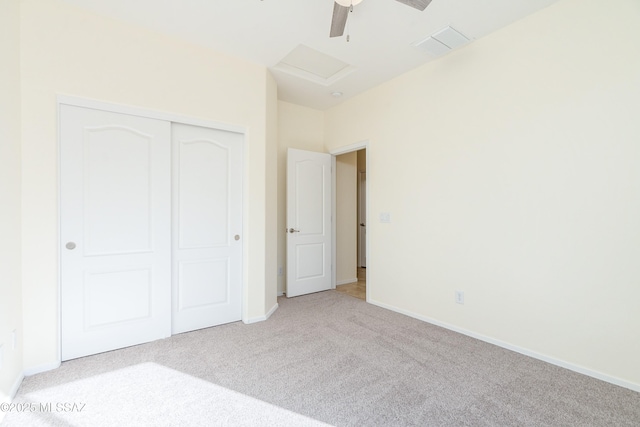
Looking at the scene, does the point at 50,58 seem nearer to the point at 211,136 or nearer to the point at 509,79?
the point at 211,136

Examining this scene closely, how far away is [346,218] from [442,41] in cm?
281

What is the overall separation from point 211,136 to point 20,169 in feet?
4.74

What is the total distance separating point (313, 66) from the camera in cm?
331

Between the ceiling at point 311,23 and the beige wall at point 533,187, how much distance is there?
35 cm

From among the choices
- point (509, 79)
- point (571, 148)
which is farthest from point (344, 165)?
point (571, 148)

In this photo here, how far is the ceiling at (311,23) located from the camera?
2232 mm

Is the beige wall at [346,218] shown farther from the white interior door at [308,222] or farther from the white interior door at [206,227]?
the white interior door at [206,227]

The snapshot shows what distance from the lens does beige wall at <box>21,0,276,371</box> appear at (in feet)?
6.86

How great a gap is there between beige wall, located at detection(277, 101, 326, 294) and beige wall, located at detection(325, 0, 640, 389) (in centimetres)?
146

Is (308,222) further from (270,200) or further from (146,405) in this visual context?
(146,405)

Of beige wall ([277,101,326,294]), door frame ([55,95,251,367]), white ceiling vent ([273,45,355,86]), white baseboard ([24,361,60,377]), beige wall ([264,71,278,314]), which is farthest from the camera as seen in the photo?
beige wall ([277,101,326,294])

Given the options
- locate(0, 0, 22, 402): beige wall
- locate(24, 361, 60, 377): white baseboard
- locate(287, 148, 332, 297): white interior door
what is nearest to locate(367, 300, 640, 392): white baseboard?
locate(287, 148, 332, 297): white interior door

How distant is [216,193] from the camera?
2.98 meters

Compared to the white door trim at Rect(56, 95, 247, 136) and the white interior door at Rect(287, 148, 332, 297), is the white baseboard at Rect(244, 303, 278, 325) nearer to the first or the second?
the white interior door at Rect(287, 148, 332, 297)
